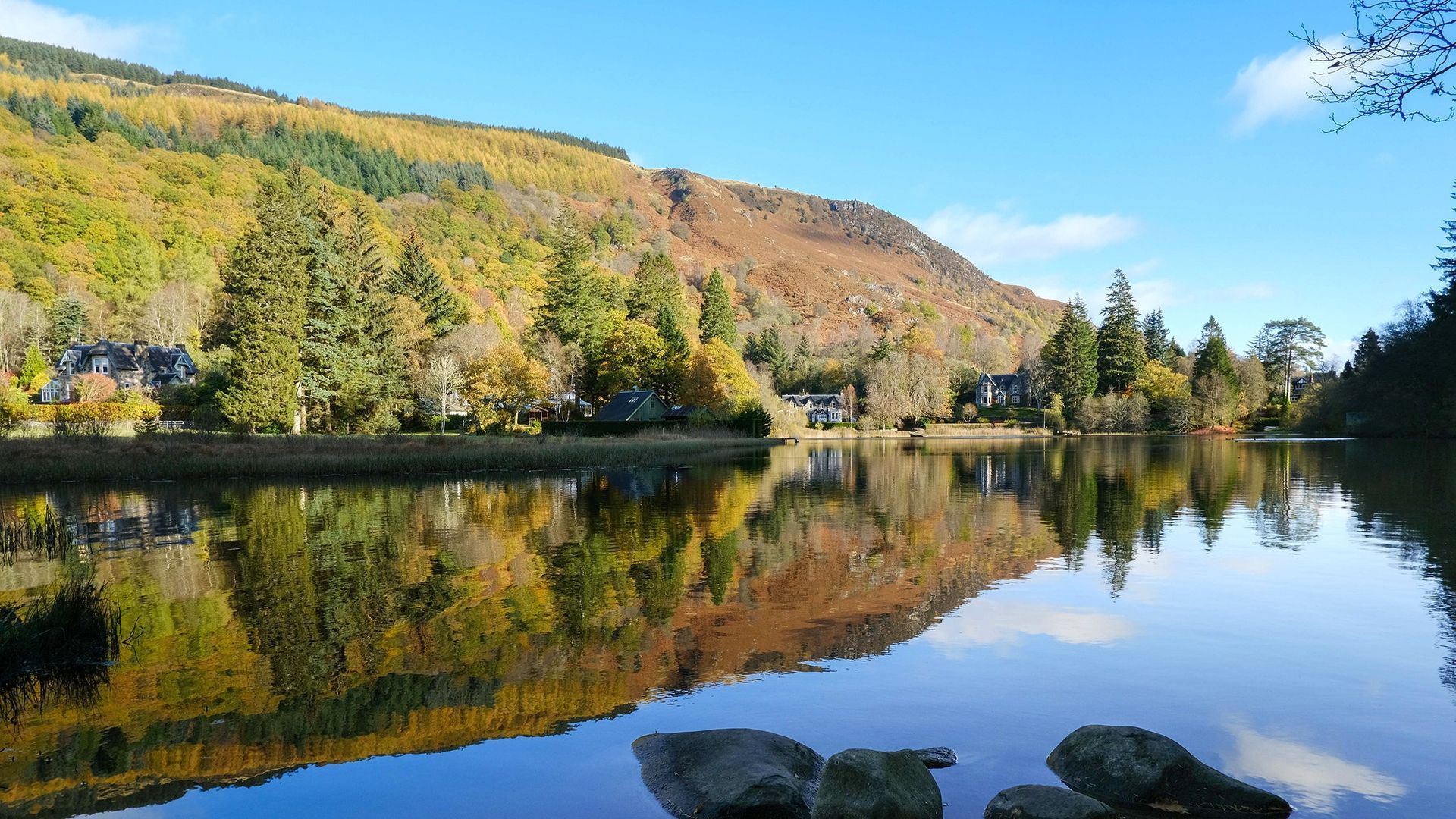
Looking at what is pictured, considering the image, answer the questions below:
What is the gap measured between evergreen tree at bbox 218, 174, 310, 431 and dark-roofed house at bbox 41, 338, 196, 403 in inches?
1501

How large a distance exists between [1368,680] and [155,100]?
728 feet

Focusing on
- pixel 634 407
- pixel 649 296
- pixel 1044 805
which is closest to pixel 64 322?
Answer: pixel 649 296

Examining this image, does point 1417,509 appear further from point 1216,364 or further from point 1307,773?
point 1216,364

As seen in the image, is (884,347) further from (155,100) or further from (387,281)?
(155,100)

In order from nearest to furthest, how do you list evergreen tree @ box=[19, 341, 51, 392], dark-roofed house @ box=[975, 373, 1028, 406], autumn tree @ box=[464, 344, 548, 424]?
autumn tree @ box=[464, 344, 548, 424] → evergreen tree @ box=[19, 341, 51, 392] → dark-roofed house @ box=[975, 373, 1028, 406]

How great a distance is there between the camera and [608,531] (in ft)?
67.3

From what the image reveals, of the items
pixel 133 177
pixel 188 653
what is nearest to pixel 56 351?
pixel 133 177

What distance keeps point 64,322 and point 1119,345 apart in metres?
127

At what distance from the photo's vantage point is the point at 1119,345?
110 meters

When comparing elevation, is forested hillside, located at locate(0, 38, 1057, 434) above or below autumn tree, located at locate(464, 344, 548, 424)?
above

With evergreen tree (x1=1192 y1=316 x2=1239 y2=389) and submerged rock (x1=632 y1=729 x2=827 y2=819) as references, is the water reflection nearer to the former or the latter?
submerged rock (x1=632 y1=729 x2=827 y2=819)

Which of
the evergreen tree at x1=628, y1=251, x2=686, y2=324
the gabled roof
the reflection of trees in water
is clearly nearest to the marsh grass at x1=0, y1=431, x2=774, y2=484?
the reflection of trees in water

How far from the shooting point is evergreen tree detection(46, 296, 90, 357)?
93.9 meters

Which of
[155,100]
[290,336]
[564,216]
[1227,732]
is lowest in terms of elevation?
[1227,732]
